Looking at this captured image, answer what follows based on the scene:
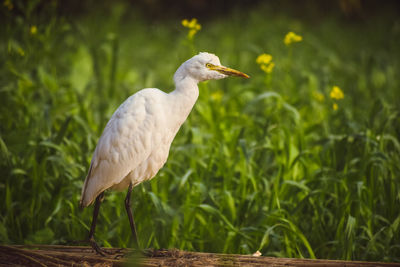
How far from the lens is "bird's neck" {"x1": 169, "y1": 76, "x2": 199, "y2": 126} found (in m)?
2.04

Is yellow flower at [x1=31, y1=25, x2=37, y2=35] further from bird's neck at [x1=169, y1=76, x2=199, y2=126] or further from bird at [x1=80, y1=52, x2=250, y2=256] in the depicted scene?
bird's neck at [x1=169, y1=76, x2=199, y2=126]

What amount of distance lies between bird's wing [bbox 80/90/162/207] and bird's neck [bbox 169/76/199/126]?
9cm

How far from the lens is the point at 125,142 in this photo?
6.80 ft

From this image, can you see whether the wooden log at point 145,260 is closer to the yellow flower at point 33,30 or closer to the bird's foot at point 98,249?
the bird's foot at point 98,249

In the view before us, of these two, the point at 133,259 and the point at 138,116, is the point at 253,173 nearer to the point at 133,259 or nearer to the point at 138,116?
the point at 138,116

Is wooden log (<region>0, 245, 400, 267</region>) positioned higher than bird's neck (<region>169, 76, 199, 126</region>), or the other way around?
bird's neck (<region>169, 76, 199, 126</region>)

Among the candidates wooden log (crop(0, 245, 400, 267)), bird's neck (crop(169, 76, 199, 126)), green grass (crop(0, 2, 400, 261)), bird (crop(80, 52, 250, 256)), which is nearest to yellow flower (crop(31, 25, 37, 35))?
green grass (crop(0, 2, 400, 261))

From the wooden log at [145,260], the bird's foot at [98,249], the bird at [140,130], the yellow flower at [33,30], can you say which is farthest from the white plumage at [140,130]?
the yellow flower at [33,30]

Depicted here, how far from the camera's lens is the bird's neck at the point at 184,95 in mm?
2043

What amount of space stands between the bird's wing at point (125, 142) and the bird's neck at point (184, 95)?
93mm

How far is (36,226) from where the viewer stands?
8.76 ft

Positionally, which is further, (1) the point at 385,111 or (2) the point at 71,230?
(1) the point at 385,111

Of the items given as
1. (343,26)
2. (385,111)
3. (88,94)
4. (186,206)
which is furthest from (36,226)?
(343,26)

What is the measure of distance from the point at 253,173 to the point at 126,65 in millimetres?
3940
